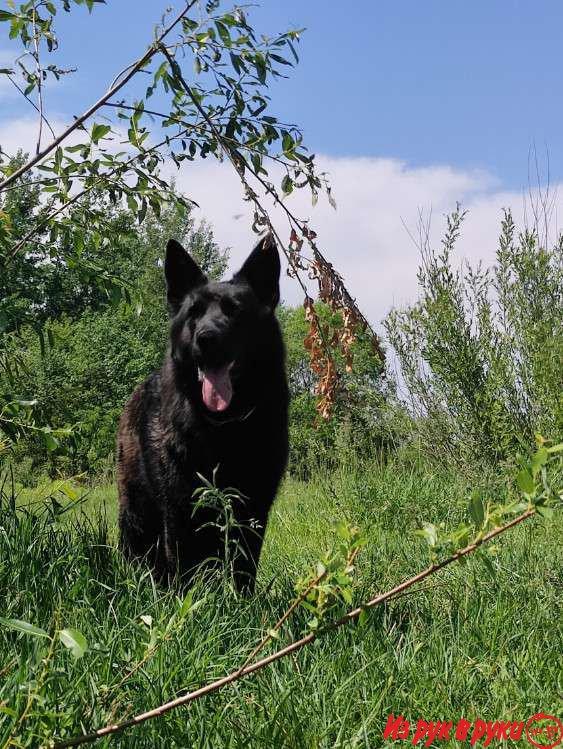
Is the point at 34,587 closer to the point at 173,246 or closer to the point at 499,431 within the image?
the point at 173,246

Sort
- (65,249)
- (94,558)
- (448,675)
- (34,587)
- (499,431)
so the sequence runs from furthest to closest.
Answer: (499,431)
(65,249)
(94,558)
(34,587)
(448,675)

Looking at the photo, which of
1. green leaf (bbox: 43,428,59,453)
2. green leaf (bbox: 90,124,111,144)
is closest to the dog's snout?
green leaf (bbox: 90,124,111,144)

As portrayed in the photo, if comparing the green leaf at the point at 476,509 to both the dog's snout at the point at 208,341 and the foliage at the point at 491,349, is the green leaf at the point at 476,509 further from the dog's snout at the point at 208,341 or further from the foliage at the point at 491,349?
the foliage at the point at 491,349

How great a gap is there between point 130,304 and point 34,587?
4.63 feet

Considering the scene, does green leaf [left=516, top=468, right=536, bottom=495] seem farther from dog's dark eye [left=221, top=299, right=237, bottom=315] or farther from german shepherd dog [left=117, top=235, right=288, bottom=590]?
dog's dark eye [left=221, top=299, right=237, bottom=315]

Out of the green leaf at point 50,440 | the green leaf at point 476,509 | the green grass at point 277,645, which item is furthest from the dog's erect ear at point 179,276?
the green leaf at point 476,509

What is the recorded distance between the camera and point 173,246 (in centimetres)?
448

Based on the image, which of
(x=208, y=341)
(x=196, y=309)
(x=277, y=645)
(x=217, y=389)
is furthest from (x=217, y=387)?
(x=277, y=645)

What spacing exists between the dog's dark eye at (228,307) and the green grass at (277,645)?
52.1 inches

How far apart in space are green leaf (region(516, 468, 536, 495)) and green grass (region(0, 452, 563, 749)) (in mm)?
240

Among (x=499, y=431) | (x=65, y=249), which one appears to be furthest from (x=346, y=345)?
(x=499, y=431)

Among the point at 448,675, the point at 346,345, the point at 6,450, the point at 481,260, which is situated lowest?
the point at 448,675

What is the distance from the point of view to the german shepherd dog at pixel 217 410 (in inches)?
164

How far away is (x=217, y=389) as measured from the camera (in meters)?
4.21
